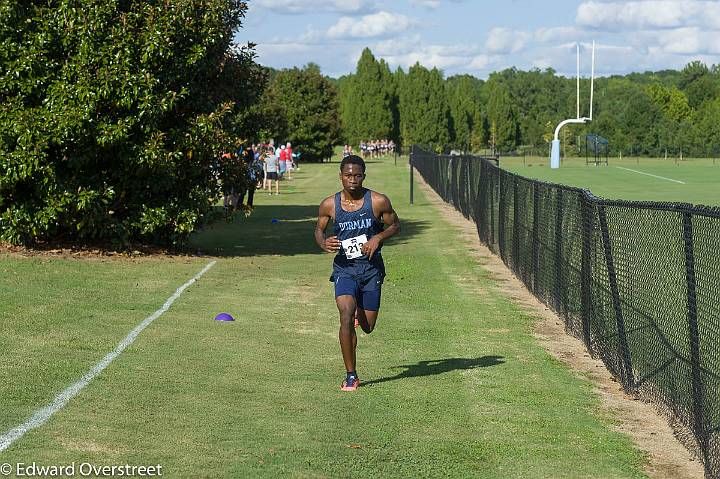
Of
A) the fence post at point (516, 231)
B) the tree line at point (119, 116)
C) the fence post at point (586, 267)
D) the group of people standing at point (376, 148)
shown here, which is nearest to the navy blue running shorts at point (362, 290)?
the fence post at point (586, 267)

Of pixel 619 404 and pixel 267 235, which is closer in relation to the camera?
pixel 619 404

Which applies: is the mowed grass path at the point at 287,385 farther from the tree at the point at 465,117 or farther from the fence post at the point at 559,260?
the tree at the point at 465,117

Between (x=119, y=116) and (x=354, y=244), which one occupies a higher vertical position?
(x=119, y=116)

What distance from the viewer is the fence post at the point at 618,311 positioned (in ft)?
34.2

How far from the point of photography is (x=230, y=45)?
22266 mm

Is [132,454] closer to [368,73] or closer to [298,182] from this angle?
[298,182]

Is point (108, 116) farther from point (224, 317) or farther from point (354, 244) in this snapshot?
point (354, 244)

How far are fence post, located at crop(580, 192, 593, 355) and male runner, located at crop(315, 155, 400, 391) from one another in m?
3.06

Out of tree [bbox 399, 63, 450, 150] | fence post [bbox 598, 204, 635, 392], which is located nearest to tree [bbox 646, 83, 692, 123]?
tree [bbox 399, 63, 450, 150]

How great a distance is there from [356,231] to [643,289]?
2384 mm

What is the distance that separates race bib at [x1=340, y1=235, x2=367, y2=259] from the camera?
980cm

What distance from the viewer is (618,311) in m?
10.9

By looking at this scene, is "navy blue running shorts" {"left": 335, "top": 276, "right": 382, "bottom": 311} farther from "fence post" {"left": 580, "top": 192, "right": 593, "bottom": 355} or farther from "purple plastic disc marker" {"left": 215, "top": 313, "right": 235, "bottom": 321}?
"purple plastic disc marker" {"left": 215, "top": 313, "right": 235, "bottom": 321}

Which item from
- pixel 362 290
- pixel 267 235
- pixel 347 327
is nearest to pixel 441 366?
pixel 362 290
